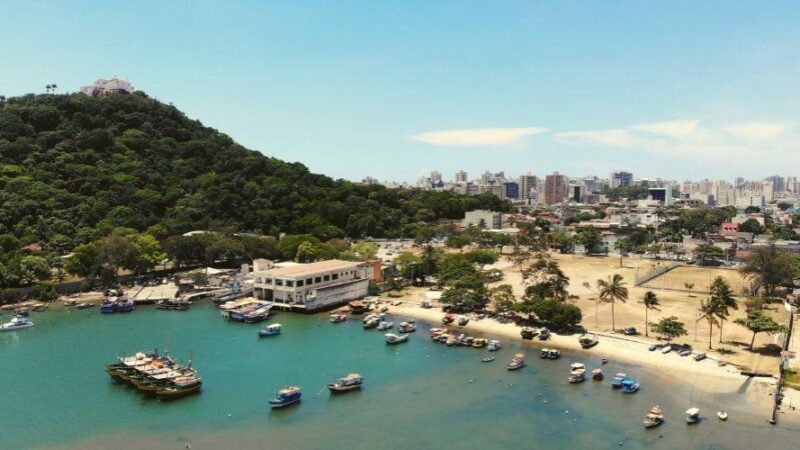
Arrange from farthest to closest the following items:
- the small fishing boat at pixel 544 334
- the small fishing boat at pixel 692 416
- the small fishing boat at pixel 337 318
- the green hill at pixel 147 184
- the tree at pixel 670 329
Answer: the green hill at pixel 147 184 → the small fishing boat at pixel 337 318 → the small fishing boat at pixel 544 334 → the tree at pixel 670 329 → the small fishing boat at pixel 692 416

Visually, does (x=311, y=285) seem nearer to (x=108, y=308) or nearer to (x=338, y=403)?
(x=108, y=308)

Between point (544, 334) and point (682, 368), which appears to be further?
point (544, 334)

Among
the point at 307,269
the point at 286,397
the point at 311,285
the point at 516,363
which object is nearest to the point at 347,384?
the point at 286,397

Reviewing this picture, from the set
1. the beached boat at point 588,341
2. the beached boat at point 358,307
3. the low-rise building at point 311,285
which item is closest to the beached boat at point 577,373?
the beached boat at point 588,341

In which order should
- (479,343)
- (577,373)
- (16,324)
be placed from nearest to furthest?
(577,373)
(479,343)
(16,324)

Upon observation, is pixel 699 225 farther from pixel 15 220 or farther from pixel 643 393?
pixel 15 220

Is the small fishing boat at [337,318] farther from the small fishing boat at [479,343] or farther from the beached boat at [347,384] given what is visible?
the beached boat at [347,384]
